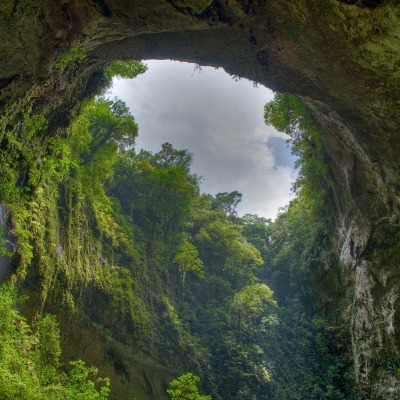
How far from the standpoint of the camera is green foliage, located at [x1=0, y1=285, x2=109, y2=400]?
226 inches

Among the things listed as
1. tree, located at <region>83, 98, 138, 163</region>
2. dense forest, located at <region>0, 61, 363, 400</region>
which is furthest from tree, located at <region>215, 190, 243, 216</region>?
tree, located at <region>83, 98, 138, 163</region>

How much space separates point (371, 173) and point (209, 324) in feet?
58.8

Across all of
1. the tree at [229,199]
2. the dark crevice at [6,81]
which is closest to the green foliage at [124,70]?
the dark crevice at [6,81]

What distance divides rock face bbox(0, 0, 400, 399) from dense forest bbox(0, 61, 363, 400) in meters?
1.20

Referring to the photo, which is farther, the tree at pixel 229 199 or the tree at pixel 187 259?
the tree at pixel 229 199

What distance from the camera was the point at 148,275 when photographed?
77.4 feet

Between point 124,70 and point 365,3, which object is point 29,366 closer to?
point 365,3

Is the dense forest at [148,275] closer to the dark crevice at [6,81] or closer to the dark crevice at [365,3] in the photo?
the dark crevice at [6,81]

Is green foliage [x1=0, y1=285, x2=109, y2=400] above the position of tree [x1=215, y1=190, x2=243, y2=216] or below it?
below

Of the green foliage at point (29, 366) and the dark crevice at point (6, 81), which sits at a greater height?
the dark crevice at point (6, 81)

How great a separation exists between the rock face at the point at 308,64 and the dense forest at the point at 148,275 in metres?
1.20

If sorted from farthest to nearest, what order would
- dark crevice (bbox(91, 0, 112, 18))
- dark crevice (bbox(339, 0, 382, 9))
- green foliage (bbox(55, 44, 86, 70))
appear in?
green foliage (bbox(55, 44, 86, 70))
dark crevice (bbox(91, 0, 112, 18))
dark crevice (bbox(339, 0, 382, 9))

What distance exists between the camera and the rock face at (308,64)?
8422mm

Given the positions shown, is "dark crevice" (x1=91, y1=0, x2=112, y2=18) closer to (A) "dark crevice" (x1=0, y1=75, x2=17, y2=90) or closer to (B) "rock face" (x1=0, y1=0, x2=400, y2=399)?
(B) "rock face" (x1=0, y1=0, x2=400, y2=399)
